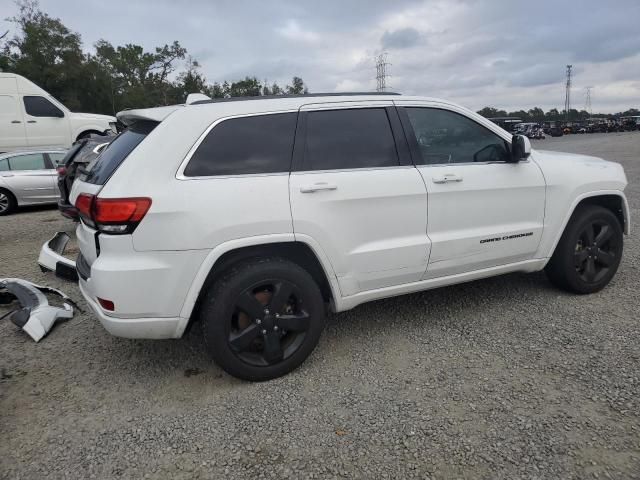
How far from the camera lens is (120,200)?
101 inches

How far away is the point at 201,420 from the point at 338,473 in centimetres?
88

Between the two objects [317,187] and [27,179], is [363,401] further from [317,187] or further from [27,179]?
[27,179]

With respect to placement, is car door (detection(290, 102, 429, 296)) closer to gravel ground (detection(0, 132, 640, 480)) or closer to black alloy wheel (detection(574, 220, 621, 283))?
gravel ground (detection(0, 132, 640, 480))

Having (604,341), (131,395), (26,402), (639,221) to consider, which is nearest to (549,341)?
(604,341)

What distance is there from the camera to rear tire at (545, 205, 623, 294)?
396cm

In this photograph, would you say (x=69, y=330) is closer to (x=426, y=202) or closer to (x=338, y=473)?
(x=338, y=473)

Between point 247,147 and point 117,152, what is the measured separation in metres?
0.84

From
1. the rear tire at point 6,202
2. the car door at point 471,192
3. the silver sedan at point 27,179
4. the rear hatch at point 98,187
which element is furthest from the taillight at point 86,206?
the rear tire at point 6,202

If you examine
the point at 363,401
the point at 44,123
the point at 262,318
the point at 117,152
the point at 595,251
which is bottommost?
the point at 363,401

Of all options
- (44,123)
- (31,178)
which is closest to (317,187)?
(31,178)

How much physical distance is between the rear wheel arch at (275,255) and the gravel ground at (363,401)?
54 centimetres

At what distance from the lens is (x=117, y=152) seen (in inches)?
116

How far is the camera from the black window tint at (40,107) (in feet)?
42.4

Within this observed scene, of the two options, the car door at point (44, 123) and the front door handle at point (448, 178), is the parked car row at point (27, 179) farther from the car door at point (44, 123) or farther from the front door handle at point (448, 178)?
the front door handle at point (448, 178)
